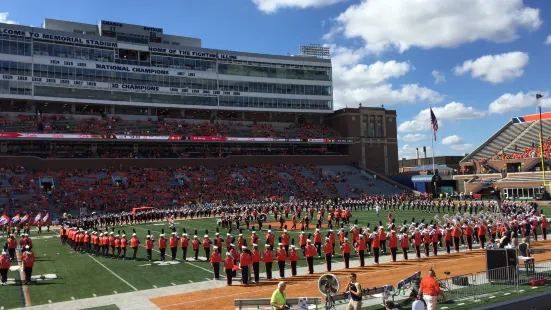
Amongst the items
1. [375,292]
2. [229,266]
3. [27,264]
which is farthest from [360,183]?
[375,292]

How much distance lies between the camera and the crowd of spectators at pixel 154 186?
43.4 m

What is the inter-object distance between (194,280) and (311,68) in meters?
58.8

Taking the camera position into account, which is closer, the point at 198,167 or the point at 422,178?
the point at 198,167

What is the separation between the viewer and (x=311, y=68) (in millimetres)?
71000

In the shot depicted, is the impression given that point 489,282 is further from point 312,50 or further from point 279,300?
point 312,50

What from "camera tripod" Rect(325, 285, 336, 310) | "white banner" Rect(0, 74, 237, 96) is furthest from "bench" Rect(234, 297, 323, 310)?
"white banner" Rect(0, 74, 237, 96)

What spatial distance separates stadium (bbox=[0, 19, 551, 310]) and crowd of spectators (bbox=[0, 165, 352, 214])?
0.21 meters

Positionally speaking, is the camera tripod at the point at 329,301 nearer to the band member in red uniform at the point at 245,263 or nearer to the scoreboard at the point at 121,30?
the band member in red uniform at the point at 245,263

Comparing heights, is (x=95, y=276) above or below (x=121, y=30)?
below

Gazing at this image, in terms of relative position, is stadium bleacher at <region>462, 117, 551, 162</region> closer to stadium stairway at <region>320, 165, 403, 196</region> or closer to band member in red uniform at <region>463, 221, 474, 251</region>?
stadium stairway at <region>320, 165, 403, 196</region>

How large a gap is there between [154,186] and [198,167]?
28.2ft

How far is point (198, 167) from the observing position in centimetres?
5747

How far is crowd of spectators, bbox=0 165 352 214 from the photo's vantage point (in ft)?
142

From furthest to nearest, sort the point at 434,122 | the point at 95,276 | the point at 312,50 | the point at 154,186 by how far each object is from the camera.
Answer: the point at 312,50 < the point at 154,186 < the point at 434,122 < the point at 95,276
